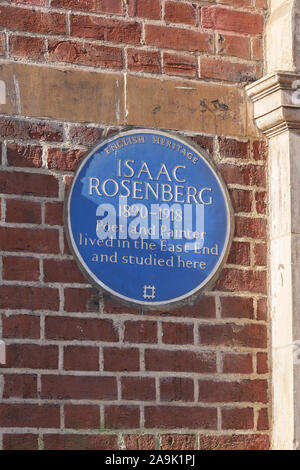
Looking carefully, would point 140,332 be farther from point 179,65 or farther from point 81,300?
point 179,65

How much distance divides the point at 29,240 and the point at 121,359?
587 mm

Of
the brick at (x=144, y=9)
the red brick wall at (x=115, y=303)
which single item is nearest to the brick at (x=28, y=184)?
the red brick wall at (x=115, y=303)

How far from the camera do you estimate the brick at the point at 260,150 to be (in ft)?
16.5

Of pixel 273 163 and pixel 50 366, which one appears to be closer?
pixel 50 366

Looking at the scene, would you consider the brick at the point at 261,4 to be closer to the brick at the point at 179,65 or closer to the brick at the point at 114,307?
the brick at the point at 179,65

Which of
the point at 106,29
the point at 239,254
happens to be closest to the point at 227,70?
the point at 106,29

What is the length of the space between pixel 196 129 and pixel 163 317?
0.80 m

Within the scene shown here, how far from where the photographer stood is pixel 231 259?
489 centimetres

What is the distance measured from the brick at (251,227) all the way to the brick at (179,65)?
64 centimetres

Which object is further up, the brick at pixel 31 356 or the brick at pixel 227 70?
the brick at pixel 227 70

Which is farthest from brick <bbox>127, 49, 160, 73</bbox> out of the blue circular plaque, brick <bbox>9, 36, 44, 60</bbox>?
brick <bbox>9, 36, 44, 60</bbox>

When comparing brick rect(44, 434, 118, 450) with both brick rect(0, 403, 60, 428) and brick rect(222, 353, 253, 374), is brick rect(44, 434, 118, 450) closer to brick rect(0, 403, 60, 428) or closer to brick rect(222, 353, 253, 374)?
brick rect(0, 403, 60, 428)
